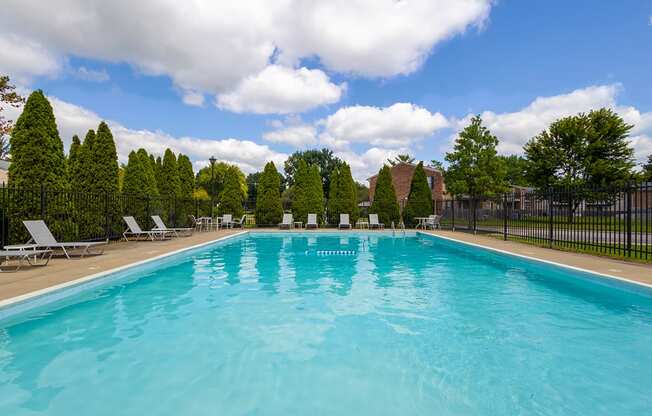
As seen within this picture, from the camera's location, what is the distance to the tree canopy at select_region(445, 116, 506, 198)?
1433 inches

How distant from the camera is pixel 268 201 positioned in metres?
23.4

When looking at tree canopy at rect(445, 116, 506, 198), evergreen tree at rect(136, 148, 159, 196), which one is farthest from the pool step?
tree canopy at rect(445, 116, 506, 198)

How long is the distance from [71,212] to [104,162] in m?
3.23

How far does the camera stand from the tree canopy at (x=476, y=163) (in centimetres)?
3641

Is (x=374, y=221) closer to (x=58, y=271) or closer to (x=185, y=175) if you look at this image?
(x=185, y=175)

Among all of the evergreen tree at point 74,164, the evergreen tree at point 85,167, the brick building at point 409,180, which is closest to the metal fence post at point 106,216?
the evergreen tree at point 85,167

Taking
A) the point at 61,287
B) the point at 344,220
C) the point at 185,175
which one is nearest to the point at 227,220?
the point at 185,175

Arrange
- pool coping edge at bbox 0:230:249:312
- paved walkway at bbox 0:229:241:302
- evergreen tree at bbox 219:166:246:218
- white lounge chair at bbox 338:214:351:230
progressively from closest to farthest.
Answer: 1. pool coping edge at bbox 0:230:249:312
2. paved walkway at bbox 0:229:241:302
3. white lounge chair at bbox 338:214:351:230
4. evergreen tree at bbox 219:166:246:218

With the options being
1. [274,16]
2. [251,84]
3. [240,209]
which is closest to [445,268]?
[274,16]

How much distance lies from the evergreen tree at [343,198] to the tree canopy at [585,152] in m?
20.3

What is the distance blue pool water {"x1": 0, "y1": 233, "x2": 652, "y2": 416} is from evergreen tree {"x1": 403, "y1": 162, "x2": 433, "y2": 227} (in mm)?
15526

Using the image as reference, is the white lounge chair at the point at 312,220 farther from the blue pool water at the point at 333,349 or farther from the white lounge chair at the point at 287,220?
the blue pool water at the point at 333,349

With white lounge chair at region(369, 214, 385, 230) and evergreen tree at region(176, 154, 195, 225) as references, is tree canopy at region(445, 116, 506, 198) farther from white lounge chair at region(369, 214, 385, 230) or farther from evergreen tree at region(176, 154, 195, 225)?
evergreen tree at region(176, 154, 195, 225)

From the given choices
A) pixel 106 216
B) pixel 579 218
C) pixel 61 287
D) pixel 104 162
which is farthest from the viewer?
pixel 104 162
